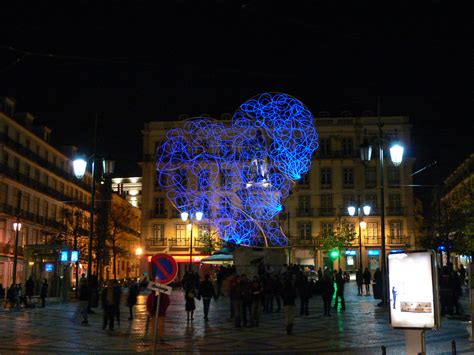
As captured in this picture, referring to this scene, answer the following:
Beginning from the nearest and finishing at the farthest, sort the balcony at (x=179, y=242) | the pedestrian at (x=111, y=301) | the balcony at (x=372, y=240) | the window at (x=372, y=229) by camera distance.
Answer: the pedestrian at (x=111, y=301)
the balcony at (x=372, y=240)
the window at (x=372, y=229)
the balcony at (x=179, y=242)

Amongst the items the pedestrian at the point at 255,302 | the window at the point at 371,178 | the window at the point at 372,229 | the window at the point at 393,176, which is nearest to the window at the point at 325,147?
the window at the point at 371,178

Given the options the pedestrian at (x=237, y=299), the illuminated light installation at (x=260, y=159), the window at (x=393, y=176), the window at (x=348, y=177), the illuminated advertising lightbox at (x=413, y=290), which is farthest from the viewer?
the window at (x=348, y=177)

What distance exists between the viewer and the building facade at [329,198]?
68125 millimetres

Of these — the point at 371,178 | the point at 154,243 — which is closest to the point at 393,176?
the point at 371,178

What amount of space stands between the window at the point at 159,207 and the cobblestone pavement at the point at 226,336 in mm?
46860

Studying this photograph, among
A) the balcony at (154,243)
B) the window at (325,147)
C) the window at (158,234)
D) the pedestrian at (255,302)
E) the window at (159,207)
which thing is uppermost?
the window at (325,147)

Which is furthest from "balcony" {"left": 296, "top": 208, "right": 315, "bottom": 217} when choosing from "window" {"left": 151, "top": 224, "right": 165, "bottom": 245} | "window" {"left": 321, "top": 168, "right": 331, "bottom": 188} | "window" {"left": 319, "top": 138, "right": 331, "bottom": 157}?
"window" {"left": 151, "top": 224, "right": 165, "bottom": 245}

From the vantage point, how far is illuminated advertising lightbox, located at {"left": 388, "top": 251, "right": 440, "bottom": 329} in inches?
382

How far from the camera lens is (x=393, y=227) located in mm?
67938

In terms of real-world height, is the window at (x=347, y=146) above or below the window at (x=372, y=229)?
above

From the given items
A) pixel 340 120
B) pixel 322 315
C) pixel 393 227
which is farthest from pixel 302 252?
pixel 322 315

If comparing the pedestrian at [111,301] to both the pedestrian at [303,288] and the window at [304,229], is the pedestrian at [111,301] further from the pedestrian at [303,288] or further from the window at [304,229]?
the window at [304,229]

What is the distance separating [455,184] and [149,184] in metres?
38.3

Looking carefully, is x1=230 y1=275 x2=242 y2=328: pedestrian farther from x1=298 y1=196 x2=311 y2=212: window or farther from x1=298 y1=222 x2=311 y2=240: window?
x1=298 y1=196 x2=311 y2=212: window
